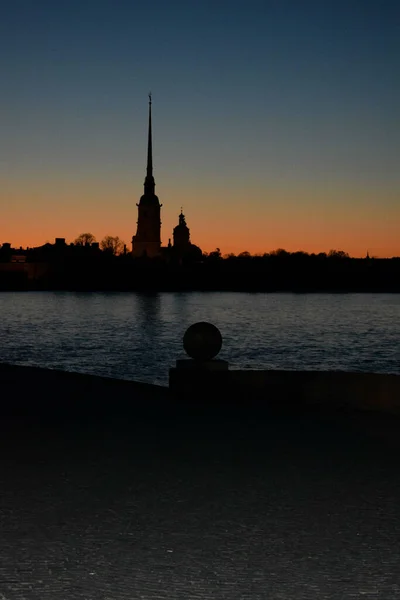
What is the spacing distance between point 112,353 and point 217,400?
4423 centimetres

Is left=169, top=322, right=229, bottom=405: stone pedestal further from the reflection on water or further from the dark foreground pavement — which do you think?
the reflection on water

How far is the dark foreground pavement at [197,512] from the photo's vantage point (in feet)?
17.2

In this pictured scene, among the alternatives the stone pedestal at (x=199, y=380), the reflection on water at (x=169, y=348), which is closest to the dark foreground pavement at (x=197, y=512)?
the stone pedestal at (x=199, y=380)

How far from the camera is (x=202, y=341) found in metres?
14.0

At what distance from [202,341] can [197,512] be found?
7.20 meters

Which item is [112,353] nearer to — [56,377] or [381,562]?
[56,377]

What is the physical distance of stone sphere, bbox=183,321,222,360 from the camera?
45.9 feet

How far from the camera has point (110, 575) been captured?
17.5 ft

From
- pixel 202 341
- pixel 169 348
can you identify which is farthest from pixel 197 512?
pixel 169 348

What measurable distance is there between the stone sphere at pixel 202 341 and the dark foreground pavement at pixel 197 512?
9.53ft

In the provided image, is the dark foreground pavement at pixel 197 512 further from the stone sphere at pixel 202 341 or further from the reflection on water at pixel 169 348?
the reflection on water at pixel 169 348

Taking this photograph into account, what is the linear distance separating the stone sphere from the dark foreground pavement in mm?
2905

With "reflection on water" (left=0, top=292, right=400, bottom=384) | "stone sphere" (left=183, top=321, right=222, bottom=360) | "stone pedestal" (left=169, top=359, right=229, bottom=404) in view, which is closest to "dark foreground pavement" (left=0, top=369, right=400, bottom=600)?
"stone pedestal" (left=169, top=359, right=229, bottom=404)

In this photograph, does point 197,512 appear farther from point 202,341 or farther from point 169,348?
point 169,348
